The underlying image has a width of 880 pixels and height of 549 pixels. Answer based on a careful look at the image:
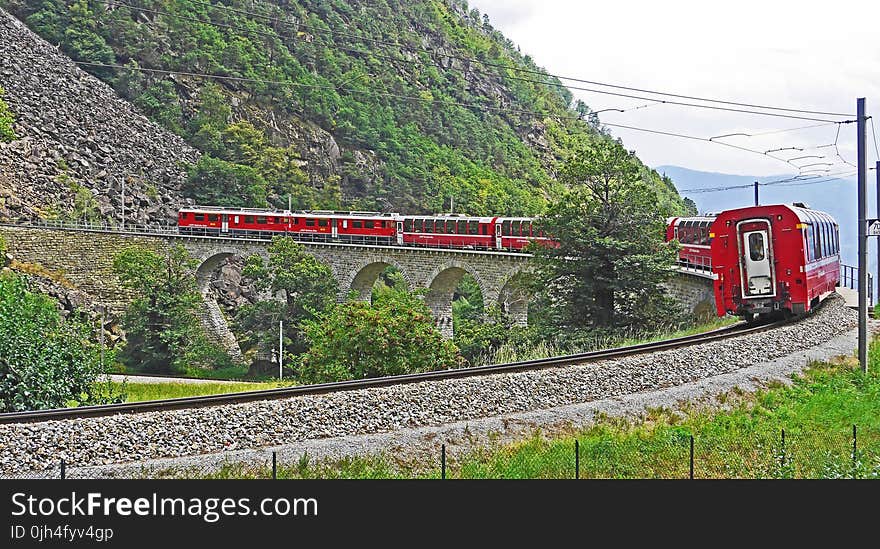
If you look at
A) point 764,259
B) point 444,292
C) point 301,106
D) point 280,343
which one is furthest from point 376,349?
point 301,106

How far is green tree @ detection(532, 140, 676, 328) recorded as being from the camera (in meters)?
29.4

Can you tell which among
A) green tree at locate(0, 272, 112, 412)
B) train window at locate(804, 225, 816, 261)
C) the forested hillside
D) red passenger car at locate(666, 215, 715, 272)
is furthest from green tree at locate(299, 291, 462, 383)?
the forested hillside

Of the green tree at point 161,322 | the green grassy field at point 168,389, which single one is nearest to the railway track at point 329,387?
the green grassy field at point 168,389

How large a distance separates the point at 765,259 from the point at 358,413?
39.0 feet

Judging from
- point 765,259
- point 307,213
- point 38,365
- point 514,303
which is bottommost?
point 514,303

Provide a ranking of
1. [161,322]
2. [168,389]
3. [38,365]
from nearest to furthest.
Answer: [38,365] < [168,389] < [161,322]

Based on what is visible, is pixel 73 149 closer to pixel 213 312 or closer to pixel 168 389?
pixel 213 312

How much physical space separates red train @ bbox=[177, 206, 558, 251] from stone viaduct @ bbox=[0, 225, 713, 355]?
1.31m

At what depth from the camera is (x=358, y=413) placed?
15.2 m

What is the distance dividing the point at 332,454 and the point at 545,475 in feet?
10.5

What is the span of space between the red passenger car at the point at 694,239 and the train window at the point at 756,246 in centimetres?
1086

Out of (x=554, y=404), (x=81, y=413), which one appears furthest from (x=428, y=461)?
(x=81, y=413)

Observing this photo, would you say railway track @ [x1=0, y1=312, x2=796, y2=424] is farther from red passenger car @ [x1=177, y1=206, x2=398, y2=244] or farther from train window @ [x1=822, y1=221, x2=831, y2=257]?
red passenger car @ [x1=177, y1=206, x2=398, y2=244]

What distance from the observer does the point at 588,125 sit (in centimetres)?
13712
